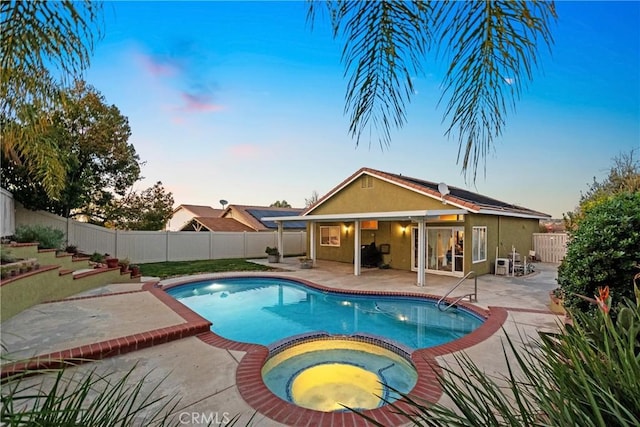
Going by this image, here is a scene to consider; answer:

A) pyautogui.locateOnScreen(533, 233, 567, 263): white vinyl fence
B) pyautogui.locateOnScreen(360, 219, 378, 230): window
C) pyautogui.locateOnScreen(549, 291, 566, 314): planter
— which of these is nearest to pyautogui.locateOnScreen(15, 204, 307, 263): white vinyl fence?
pyautogui.locateOnScreen(360, 219, 378, 230): window

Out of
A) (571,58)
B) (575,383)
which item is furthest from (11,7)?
(575,383)

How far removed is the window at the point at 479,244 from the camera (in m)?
14.8

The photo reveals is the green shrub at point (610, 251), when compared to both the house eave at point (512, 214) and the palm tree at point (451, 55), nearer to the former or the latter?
the palm tree at point (451, 55)

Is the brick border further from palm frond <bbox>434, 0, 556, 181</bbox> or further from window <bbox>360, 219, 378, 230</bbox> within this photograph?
window <bbox>360, 219, 378, 230</bbox>

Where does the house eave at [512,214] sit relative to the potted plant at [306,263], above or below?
above

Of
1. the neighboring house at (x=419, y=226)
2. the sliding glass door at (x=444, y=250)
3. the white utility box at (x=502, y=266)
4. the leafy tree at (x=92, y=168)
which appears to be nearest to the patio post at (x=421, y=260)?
the neighboring house at (x=419, y=226)

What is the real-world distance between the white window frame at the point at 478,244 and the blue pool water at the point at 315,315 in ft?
17.2

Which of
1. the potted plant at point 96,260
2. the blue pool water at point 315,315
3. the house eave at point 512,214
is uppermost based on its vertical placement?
the house eave at point 512,214

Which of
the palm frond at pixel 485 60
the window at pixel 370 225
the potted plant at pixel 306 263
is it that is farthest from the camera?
the window at pixel 370 225

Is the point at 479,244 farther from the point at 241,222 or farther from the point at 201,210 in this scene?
the point at 201,210

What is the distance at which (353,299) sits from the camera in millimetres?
11656

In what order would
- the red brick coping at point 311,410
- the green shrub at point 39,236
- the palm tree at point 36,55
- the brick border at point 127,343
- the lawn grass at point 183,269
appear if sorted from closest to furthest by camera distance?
the palm tree at point 36,55
the red brick coping at point 311,410
the brick border at point 127,343
the green shrub at point 39,236
the lawn grass at point 183,269

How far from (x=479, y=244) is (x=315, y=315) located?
31.5 feet

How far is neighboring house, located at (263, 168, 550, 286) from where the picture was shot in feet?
47.4
